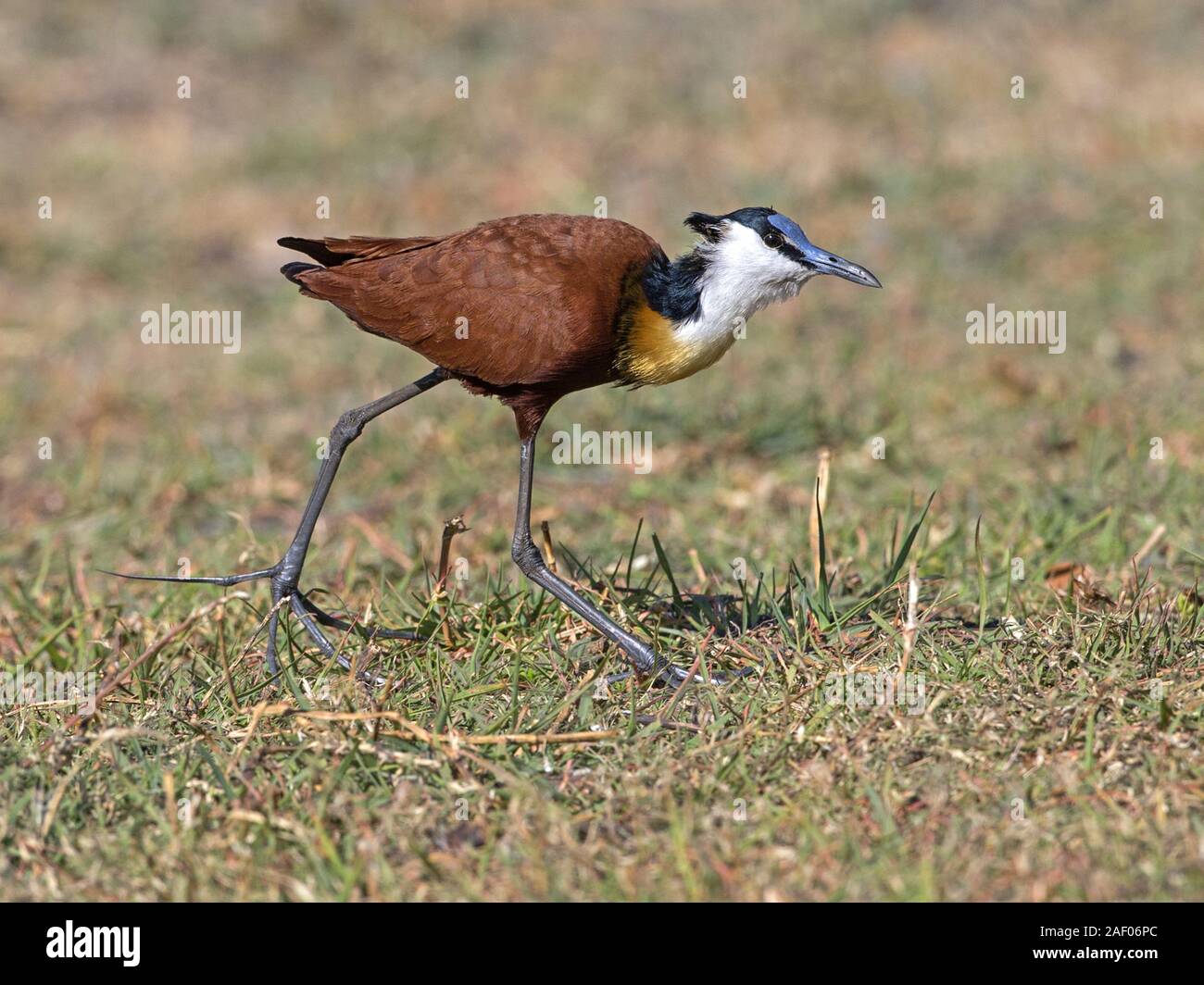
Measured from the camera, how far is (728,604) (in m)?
4.29

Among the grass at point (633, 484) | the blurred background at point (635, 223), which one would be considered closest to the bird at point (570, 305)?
the grass at point (633, 484)

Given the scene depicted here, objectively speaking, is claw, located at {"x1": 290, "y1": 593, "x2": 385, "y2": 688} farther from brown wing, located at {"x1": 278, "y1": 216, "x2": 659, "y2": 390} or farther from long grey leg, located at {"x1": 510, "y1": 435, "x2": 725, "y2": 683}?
brown wing, located at {"x1": 278, "y1": 216, "x2": 659, "y2": 390}

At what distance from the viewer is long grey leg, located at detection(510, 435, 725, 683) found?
3.78 metres

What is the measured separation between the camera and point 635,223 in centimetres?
905

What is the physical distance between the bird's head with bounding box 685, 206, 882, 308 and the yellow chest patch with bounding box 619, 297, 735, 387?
0.16 m

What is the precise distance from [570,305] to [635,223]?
5.32 metres

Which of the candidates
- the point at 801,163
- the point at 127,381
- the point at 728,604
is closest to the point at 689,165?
the point at 801,163

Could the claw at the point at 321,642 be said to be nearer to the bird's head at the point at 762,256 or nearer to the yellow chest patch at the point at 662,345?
the yellow chest patch at the point at 662,345

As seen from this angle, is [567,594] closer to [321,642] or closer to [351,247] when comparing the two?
[321,642]

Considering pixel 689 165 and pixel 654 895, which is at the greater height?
pixel 689 165

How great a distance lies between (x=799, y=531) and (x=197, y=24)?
879cm

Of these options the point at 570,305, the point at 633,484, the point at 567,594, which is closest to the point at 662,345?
the point at 570,305

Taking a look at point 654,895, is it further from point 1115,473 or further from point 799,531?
point 1115,473

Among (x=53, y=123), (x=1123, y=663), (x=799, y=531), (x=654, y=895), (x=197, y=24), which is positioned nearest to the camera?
(x=654, y=895)
